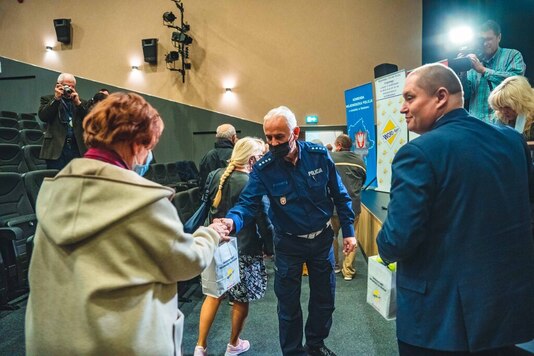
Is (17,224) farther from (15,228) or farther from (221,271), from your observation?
(221,271)

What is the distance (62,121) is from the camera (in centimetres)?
341

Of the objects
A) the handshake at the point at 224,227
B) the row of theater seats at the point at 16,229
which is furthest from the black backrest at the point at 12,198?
the handshake at the point at 224,227

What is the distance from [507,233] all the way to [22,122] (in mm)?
8198

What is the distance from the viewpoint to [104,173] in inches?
36.8

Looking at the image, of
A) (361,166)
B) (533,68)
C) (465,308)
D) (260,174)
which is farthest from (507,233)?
(533,68)

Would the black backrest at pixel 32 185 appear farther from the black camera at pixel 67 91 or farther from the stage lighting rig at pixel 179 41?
the stage lighting rig at pixel 179 41

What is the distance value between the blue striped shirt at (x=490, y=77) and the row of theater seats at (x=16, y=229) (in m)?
3.60

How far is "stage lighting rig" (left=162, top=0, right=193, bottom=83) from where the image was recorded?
815cm

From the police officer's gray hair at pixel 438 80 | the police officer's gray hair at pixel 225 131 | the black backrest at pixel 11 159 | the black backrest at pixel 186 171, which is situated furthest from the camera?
the black backrest at pixel 186 171

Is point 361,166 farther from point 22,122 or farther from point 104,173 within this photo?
point 22,122

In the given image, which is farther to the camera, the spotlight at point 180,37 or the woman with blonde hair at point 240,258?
the spotlight at point 180,37

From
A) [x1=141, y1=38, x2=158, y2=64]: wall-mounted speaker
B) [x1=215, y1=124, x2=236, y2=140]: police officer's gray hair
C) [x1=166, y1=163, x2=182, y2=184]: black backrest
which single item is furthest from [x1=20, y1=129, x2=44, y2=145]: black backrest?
[x1=215, y1=124, x2=236, y2=140]: police officer's gray hair

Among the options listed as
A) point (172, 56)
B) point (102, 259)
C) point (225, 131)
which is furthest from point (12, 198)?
point (172, 56)

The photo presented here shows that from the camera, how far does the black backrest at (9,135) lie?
571 cm
